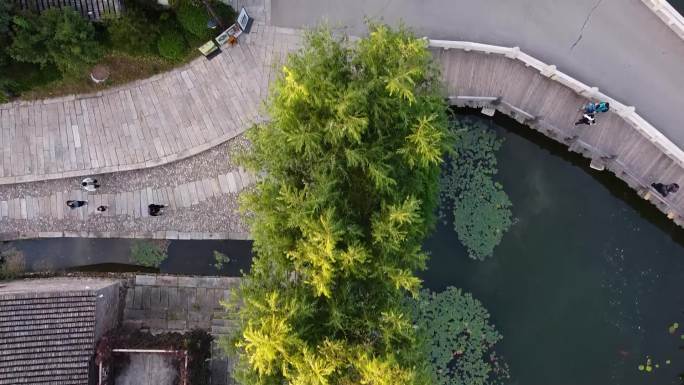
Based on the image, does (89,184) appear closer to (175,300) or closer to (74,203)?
(74,203)

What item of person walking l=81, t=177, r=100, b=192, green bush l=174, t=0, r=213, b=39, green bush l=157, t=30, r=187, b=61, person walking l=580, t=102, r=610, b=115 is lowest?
person walking l=81, t=177, r=100, b=192

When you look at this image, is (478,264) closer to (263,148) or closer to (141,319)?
(263,148)

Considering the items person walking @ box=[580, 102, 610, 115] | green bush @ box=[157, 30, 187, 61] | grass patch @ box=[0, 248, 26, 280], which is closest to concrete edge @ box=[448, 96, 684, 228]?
person walking @ box=[580, 102, 610, 115]

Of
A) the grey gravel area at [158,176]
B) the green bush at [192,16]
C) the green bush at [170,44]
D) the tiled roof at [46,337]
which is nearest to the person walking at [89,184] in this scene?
the grey gravel area at [158,176]

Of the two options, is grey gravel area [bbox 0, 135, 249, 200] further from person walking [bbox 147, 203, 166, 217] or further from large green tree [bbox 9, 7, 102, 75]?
large green tree [bbox 9, 7, 102, 75]

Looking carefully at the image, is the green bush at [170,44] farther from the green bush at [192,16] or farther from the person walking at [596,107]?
the person walking at [596,107]

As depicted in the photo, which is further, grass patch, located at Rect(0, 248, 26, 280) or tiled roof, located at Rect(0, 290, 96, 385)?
grass patch, located at Rect(0, 248, 26, 280)
